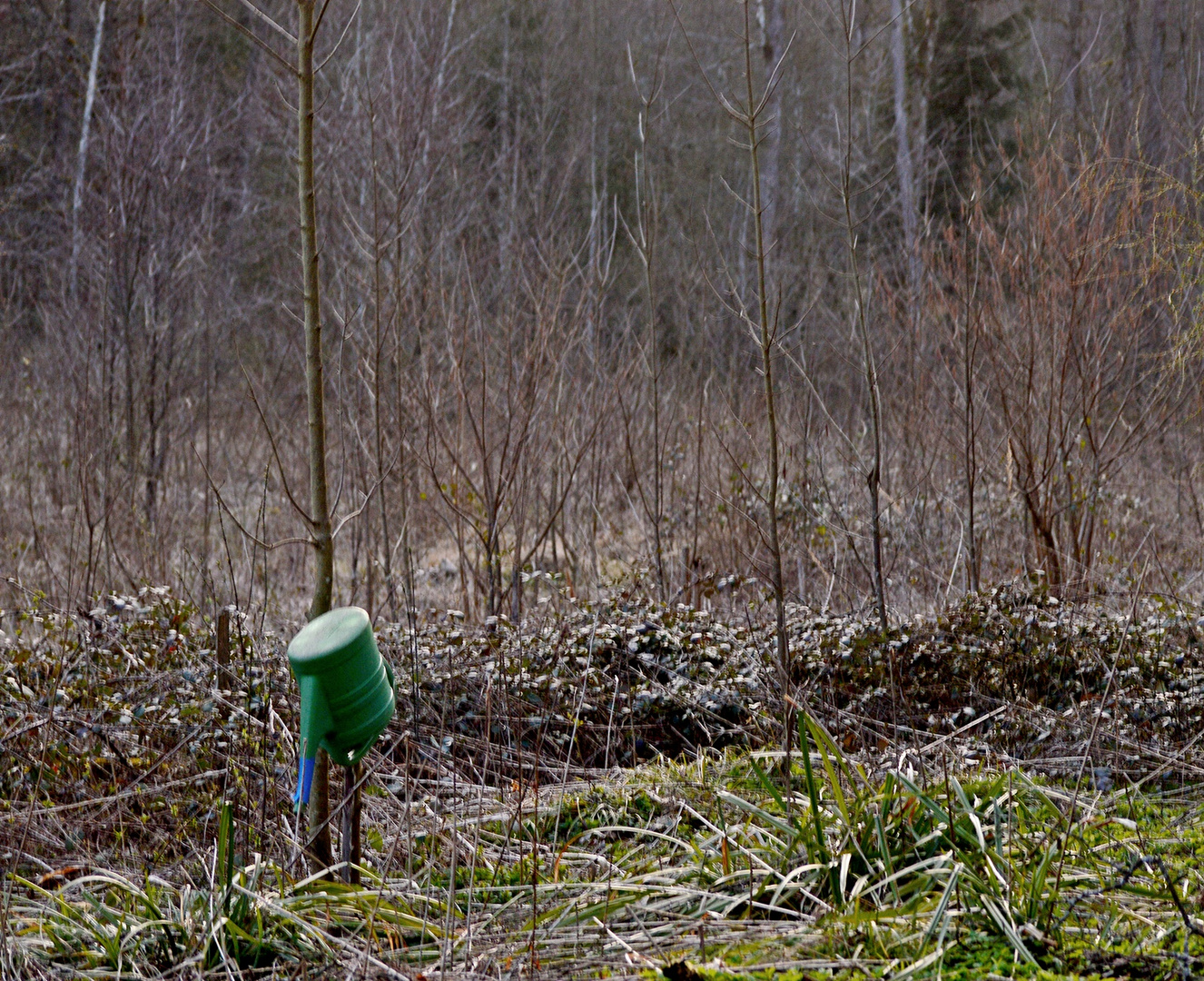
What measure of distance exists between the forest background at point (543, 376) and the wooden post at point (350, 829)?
56cm

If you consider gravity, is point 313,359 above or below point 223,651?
above

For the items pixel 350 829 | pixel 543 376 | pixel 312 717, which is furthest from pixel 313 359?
pixel 543 376

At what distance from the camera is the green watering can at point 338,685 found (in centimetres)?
195

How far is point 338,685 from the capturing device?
78.2 inches

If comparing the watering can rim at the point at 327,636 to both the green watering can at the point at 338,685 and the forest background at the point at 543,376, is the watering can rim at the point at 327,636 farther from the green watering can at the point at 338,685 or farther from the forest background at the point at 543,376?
the forest background at the point at 543,376

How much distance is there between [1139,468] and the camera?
33.6ft

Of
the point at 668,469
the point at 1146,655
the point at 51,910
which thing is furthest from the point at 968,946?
the point at 668,469

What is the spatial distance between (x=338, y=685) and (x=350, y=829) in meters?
0.56

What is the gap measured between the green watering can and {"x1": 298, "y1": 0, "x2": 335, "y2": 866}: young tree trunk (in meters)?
0.26

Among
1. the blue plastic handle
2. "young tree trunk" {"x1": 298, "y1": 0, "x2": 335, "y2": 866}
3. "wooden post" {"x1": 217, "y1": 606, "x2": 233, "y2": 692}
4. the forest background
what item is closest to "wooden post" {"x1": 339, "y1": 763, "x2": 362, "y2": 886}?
"young tree trunk" {"x1": 298, "y1": 0, "x2": 335, "y2": 866}

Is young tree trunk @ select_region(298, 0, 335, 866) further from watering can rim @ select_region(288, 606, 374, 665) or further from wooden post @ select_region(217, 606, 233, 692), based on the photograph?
wooden post @ select_region(217, 606, 233, 692)

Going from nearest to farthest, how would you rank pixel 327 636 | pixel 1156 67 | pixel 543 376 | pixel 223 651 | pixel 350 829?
pixel 327 636
pixel 350 829
pixel 223 651
pixel 543 376
pixel 1156 67

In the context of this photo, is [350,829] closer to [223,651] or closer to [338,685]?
[338,685]

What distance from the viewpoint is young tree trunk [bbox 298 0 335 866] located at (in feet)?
7.37
